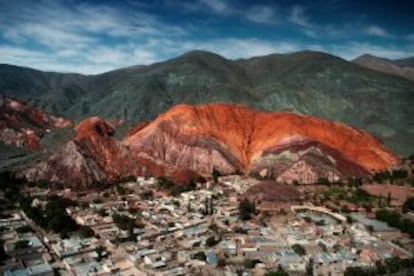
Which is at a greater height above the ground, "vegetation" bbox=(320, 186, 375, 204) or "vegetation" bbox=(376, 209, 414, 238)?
"vegetation" bbox=(320, 186, 375, 204)

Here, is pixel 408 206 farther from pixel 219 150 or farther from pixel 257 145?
pixel 257 145

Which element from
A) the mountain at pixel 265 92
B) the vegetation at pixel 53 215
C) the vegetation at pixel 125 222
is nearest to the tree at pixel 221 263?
the vegetation at pixel 125 222

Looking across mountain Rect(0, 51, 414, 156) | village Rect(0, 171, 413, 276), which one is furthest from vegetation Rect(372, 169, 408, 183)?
mountain Rect(0, 51, 414, 156)

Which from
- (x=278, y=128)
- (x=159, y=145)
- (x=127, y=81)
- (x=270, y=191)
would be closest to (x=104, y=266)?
(x=270, y=191)

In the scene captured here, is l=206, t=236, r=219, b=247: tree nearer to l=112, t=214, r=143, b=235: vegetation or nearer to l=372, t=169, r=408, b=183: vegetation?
l=112, t=214, r=143, b=235: vegetation

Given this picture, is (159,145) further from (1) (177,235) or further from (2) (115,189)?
(1) (177,235)

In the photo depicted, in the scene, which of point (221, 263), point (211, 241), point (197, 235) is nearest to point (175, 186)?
point (197, 235)
